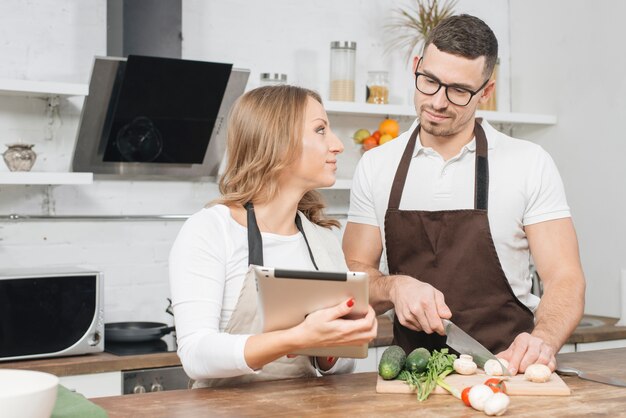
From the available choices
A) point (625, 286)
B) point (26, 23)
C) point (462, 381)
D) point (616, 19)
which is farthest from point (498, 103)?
point (462, 381)

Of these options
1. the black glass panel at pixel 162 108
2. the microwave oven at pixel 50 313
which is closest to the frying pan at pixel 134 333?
the microwave oven at pixel 50 313

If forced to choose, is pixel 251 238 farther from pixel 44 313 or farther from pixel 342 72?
pixel 342 72

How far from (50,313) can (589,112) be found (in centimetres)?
265

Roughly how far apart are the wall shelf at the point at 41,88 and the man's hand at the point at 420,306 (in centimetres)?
163

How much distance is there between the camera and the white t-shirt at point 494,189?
2.46m

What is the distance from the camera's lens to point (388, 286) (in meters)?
2.30

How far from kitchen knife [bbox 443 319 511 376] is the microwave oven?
1465 mm

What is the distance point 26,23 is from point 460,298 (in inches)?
82.3

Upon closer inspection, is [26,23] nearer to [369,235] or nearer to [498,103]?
[369,235]

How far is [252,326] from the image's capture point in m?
2.02

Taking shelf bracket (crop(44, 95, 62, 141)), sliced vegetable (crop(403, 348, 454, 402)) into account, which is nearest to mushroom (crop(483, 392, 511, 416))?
sliced vegetable (crop(403, 348, 454, 402))

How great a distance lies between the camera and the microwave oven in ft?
9.54

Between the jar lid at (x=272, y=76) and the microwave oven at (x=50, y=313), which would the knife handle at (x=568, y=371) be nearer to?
the microwave oven at (x=50, y=313)

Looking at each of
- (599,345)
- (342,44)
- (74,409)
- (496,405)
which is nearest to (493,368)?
(496,405)
